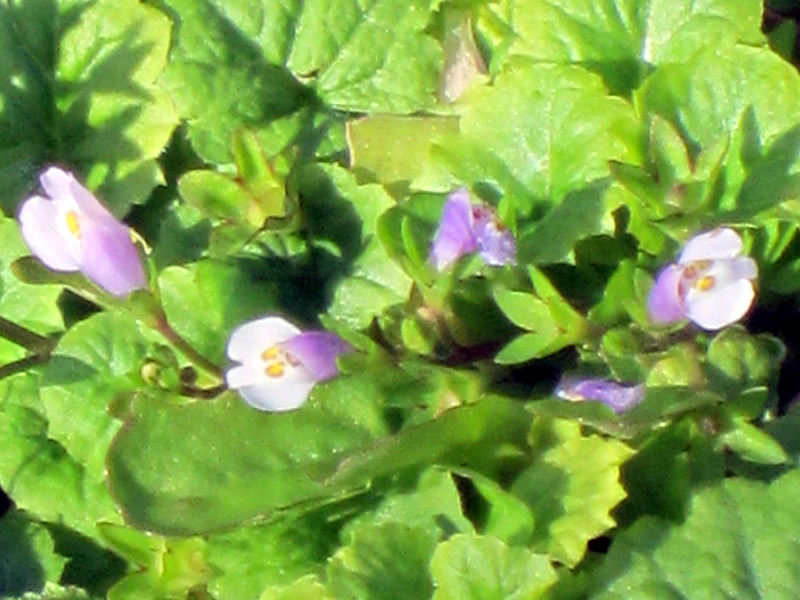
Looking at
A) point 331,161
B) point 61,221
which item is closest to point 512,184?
point 331,161

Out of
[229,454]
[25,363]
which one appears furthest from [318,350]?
[25,363]

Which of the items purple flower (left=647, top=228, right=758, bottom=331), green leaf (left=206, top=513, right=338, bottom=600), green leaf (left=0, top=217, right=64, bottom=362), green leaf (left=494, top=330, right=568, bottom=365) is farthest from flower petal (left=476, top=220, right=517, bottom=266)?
green leaf (left=0, top=217, right=64, bottom=362)

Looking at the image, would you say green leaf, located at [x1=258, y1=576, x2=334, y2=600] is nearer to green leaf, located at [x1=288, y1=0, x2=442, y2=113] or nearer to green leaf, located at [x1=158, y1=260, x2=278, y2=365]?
green leaf, located at [x1=158, y1=260, x2=278, y2=365]

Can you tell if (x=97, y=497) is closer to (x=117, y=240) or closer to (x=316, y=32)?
(x=117, y=240)

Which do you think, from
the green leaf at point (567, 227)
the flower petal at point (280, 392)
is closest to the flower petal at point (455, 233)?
the green leaf at point (567, 227)

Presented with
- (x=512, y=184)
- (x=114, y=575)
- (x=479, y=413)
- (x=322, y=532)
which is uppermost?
(x=512, y=184)

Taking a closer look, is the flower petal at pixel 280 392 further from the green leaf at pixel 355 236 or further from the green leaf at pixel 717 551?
the green leaf at pixel 717 551

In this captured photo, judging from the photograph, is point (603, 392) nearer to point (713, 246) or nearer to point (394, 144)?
point (713, 246)
